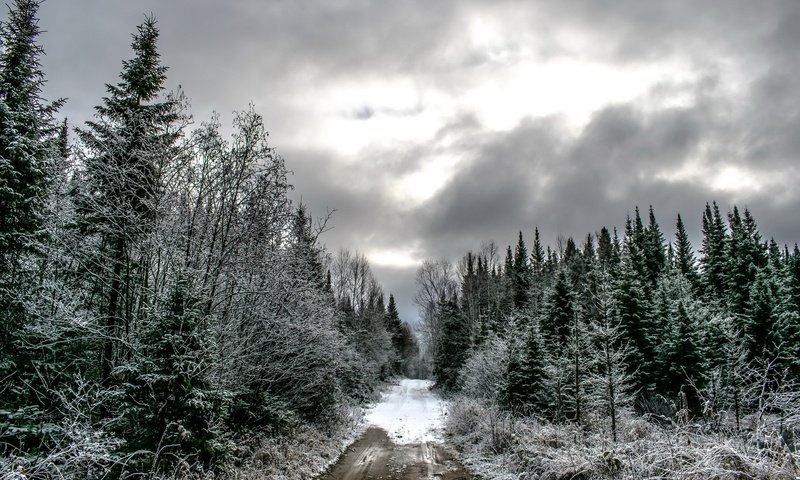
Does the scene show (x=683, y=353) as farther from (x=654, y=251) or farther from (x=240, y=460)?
(x=654, y=251)

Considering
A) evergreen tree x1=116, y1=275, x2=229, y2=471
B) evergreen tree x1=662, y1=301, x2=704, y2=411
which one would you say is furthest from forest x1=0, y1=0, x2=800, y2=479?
evergreen tree x1=662, y1=301, x2=704, y2=411

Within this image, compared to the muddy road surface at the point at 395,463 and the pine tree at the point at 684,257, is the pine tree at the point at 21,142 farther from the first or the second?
the pine tree at the point at 684,257

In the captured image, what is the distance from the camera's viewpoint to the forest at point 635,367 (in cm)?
667

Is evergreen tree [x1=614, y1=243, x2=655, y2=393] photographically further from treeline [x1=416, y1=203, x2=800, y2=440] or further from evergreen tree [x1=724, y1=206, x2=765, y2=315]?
evergreen tree [x1=724, y1=206, x2=765, y2=315]

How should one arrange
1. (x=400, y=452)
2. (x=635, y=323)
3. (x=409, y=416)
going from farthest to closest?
1. (x=635, y=323)
2. (x=409, y=416)
3. (x=400, y=452)

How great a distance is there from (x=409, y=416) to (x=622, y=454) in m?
19.6

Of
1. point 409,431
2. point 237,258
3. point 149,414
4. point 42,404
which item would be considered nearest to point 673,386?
point 409,431

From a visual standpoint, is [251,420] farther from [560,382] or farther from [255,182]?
[560,382]

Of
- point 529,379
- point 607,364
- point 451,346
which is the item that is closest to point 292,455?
point 607,364

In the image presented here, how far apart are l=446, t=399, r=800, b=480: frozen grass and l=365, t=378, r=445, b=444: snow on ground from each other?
2.74 m

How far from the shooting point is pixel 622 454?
7344mm

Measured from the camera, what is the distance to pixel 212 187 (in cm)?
1149

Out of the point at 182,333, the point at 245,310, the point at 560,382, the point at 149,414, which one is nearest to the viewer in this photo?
the point at 149,414

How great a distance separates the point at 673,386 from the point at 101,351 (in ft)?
92.5
